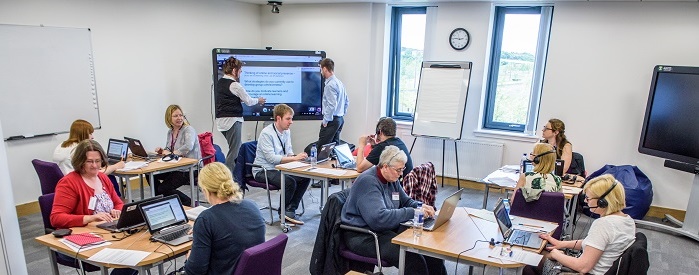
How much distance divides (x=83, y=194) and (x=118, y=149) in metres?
1.89

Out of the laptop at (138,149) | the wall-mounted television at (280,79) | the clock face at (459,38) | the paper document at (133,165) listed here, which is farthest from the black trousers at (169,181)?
the clock face at (459,38)

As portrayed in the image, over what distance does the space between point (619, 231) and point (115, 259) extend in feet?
9.12

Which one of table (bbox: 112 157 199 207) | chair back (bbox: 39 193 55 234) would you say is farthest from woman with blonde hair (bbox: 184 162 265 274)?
table (bbox: 112 157 199 207)

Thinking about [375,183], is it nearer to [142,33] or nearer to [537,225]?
[537,225]

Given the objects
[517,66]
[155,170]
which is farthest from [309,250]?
[517,66]

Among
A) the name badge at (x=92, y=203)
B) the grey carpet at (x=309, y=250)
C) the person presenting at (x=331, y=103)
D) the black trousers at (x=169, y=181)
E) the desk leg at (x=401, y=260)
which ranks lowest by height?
the grey carpet at (x=309, y=250)

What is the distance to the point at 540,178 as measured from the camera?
3305mm

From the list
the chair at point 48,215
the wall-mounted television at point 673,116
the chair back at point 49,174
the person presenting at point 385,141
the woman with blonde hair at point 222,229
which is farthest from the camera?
the wall-mounted television at point 673,116

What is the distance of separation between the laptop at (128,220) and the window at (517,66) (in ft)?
16.7

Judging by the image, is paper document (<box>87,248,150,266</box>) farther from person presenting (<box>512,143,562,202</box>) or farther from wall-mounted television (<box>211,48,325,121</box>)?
wall-mounted television (<box>211,48,325,121</box>)

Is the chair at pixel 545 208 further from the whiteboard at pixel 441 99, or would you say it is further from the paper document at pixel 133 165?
the paper document at pixel 133 165

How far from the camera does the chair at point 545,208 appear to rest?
3205 millimetres

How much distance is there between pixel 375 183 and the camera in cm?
290

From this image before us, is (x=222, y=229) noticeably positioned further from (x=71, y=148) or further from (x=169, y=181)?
(x=169, y=181)
